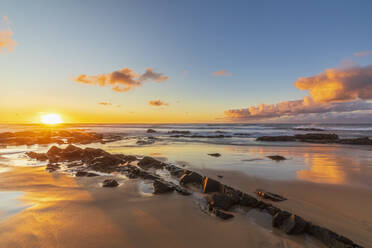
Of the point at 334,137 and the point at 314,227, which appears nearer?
the point at 314,227

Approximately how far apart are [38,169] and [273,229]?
9.35m

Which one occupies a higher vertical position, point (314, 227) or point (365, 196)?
point (314, 227)

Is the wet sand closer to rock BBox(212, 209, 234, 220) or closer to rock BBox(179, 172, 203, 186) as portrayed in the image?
rock BBox(212, 209, 234, 220)

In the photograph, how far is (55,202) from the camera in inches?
186

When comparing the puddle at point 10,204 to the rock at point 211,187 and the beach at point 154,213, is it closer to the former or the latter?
the beach at point 154,213

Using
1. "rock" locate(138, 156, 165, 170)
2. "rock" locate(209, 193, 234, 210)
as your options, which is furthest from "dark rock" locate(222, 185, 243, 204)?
"rock" locate(138, 156, 165, 170)

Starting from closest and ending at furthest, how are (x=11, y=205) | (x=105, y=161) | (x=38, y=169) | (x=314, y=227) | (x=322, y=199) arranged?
1. (x=314, y=227)
2. (x=11, y=205)
3. (x=322, y=199)
4. (x=38, y=169)
5. (x=105, y=161)

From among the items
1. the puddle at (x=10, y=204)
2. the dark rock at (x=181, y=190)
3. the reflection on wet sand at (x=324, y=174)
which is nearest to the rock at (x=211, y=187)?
the dark rock at (x=181, y=190)

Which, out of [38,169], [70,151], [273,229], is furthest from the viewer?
[70,151]

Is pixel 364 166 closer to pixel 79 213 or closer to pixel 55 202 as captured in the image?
pixel 79 213

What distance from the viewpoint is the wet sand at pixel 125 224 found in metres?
3.22

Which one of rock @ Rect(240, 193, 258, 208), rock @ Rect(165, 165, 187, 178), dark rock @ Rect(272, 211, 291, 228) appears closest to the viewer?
dark rock @ Rect(272, 211, 291, 228)

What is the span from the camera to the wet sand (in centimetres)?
322

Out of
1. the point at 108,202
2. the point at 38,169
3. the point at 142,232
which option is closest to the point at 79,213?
the point at 108,202
